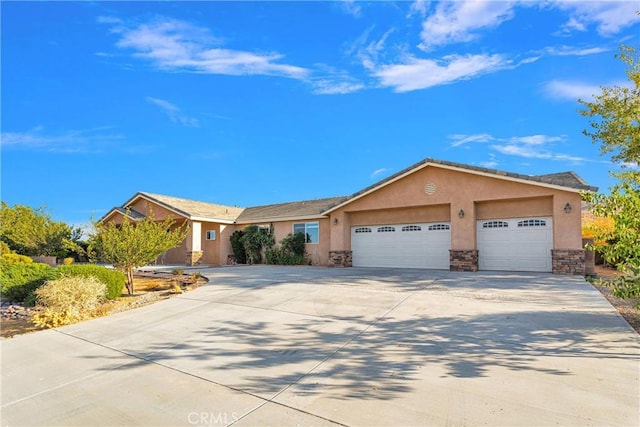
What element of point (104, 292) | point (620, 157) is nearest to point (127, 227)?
point (104, 292)

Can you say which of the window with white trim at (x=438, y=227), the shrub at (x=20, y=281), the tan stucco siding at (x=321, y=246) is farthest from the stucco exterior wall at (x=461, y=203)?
the shrub at (x=20, y=281)

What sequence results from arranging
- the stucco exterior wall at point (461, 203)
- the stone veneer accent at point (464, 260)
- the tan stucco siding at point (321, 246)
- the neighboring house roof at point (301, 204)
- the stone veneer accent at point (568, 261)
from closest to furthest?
the stone veneer accent at point (568, 261), the stucco exterior wall at point (461, 203), the neighboring house roof at point (301, 204), the stone veneer accent at point (464, 260), the tan stucco siding at point (321, 246)

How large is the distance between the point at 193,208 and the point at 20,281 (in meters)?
13.0

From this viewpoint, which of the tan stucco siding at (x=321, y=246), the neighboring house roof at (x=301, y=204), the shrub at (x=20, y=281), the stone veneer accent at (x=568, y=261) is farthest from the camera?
the tan stucco siding at (x=321, y=246)

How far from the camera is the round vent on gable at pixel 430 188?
1617cm

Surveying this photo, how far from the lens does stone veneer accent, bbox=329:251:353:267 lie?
18591mm

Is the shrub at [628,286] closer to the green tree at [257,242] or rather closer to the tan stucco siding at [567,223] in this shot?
the tan stucco siding at [567,223]

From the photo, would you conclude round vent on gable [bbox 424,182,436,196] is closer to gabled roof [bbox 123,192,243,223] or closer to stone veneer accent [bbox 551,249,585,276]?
stone veneer accent [bbox 551,249,585,276]

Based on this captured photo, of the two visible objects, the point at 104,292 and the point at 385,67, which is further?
the point at 385,67

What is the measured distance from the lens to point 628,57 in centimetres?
1433

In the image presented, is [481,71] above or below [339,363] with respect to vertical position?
above

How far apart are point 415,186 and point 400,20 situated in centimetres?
773

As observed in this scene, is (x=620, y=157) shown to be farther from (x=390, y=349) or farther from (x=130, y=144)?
(x=130, y=144)

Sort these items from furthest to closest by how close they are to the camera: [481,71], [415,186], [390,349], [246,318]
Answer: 1. [415,186]
2. [481,71]
3. [246,318]
4. [390,349]
